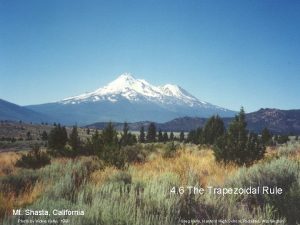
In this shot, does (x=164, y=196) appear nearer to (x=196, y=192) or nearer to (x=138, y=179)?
(x=196, y=192)

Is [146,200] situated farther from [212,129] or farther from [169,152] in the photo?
[212,129]

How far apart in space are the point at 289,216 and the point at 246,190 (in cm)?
78

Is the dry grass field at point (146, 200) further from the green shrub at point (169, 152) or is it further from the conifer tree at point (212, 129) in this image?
the conifer tree at point (212, 129)

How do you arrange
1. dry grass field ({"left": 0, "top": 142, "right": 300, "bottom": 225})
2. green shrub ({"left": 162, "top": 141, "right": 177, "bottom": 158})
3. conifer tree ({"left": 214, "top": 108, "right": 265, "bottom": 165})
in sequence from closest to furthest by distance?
1. dry grass field ({"left": 0, "top": 142, "right": 300, "bottom": 225})
2. conifer tree ({"left": 214, "top": 108, "right": 265, "bottom": 165})
3. green shrub ({"left": 162, "top": 141, "right": 177, "bottom": 158})

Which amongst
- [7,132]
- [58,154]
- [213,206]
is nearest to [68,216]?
[213,206]

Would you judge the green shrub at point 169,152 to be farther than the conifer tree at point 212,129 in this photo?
No

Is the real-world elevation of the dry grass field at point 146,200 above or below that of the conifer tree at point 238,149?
below

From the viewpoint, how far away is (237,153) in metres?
12.9

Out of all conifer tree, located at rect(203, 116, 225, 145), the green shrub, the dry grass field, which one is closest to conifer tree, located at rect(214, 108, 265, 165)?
the green shrub

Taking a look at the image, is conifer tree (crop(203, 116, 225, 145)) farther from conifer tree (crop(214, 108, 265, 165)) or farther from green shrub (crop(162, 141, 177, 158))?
conifer tree (crop(214, 108, 265, 165))

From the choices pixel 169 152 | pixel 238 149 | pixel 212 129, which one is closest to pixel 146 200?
pixel 238 149

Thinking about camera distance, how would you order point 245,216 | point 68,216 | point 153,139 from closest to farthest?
point 68,216 < point 245,216 < point 153,139

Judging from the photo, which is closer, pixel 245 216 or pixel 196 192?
pixel 245 216

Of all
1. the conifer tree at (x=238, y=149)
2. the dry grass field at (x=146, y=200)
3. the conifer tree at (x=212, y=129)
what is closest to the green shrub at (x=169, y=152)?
the conifer tree at (x=238, y=149)
